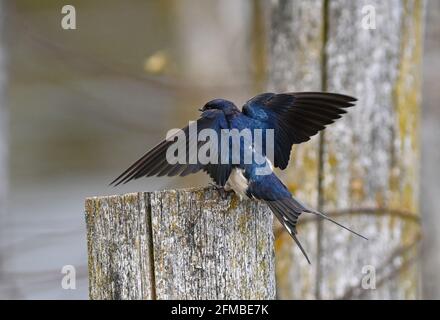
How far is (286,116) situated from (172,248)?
0.96m

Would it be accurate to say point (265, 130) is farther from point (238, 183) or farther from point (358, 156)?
point (358, 156)

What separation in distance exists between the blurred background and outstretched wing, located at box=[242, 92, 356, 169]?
154 centimetres

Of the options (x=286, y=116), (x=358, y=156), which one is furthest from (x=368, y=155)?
(x=286, y=116)

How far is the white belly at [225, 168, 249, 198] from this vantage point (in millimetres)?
2963

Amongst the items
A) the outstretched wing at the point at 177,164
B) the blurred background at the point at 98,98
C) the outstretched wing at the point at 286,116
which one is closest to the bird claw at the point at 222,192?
the outstretched wing at the point at 177,164

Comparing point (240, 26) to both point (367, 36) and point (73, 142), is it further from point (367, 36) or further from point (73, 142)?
point (73, 142)

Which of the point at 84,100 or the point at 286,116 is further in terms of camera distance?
the point at 84,100

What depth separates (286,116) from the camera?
10.8ft

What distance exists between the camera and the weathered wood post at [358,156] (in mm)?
4133

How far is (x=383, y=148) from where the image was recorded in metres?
4.17

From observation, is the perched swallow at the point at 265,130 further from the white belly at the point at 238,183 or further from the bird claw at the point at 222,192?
the bird claw at the point at 222,192
